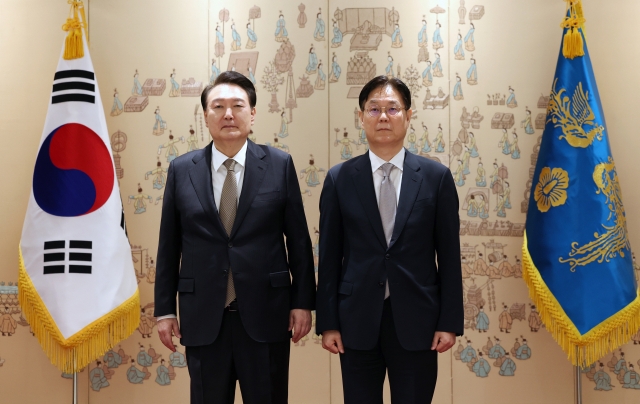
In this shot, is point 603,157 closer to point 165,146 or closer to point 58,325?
point 165,146

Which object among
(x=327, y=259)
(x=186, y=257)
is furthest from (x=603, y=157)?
(x=186, y=257)

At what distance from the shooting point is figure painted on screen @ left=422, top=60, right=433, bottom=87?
3580 millimetres

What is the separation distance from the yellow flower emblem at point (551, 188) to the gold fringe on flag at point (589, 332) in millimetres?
411

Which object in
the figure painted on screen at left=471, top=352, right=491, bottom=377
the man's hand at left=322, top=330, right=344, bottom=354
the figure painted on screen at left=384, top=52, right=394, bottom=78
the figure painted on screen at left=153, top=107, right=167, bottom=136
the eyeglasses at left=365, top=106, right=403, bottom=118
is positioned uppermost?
the figure painted on screen at left=384, top=52, right=394, bottom=78

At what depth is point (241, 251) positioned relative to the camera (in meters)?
2.38

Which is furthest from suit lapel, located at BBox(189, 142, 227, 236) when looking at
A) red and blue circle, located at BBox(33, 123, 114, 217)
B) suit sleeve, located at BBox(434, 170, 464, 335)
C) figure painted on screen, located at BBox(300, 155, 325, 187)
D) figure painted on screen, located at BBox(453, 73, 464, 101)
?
figure painted on screen, located at BBox(453, 73, 464, 101)

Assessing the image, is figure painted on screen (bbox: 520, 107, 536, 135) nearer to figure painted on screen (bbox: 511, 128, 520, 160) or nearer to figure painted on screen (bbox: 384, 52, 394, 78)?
figure painted on screen (bbox: 511, 128, 520, 160)

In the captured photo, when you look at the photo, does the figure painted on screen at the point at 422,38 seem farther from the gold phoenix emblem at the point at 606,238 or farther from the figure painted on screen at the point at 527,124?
the gold phoenix emblem at the point at 606,238

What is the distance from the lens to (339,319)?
7.73ft

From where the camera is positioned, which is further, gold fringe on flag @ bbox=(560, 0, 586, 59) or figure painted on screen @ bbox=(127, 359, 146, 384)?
figure painted on screen @ bbox=(127, 359, 146, 384)

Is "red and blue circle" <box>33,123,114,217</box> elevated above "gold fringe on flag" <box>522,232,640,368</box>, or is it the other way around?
"red and blue circle" <box>33,123,114,217</box>

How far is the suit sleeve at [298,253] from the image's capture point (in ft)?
8.07

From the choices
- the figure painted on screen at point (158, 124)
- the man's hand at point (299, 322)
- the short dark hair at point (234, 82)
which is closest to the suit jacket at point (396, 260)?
the man's hand at point (299, 322)

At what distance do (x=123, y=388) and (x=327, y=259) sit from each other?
198 cm
